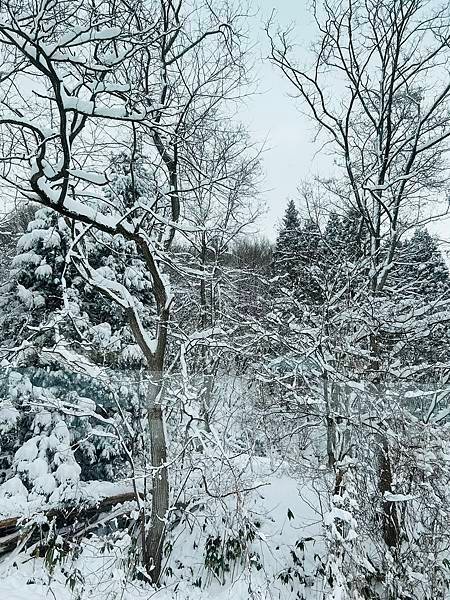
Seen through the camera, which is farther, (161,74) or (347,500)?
(161,74)

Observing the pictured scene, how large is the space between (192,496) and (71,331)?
3307 mm

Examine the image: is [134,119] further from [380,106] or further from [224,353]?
[380,106]

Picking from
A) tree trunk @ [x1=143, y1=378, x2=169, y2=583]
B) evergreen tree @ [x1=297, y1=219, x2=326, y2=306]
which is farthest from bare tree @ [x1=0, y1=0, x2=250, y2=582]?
evergreen tree @ [x1=297, y1=219, x2=326, y2=306]

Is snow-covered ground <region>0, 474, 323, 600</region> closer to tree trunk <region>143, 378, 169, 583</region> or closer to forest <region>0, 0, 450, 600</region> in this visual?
forest <region>0, 0, 450, 600</region>

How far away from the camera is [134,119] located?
10.1ft

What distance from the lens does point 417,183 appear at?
5398 mm

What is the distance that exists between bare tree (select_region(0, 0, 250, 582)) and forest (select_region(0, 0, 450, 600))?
0.08 ft

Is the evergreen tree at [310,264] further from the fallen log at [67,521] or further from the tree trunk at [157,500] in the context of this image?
the fallen log at [67,521]

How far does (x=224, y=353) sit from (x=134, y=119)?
10.9 ft

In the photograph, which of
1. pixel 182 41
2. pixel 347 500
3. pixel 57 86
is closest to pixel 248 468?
pixel 347 500

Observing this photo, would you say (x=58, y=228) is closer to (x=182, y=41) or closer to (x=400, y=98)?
(x=182, y=41)

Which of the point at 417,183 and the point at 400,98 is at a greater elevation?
the point at 400,98

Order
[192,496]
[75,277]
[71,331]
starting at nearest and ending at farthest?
[192,496]
[71,331]
[75,277]

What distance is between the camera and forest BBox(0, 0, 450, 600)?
135 inches
